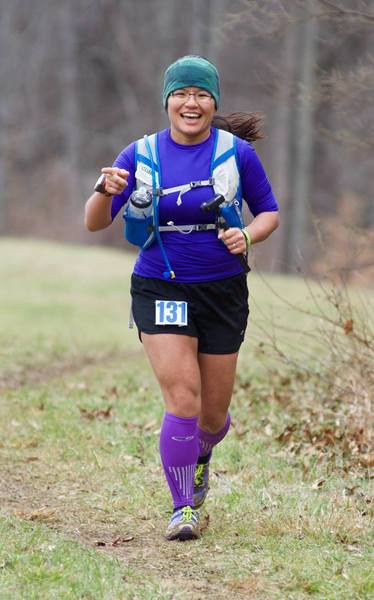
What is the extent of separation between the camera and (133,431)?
8.70 m

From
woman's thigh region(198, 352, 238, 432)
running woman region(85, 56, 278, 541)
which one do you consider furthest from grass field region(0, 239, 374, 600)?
woman's thigh region(198, 352, 238, 432)

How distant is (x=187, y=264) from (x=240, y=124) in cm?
90

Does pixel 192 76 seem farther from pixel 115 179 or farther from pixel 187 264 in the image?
pixel 187 264

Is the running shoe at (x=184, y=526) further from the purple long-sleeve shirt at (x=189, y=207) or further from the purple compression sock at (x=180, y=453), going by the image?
the purple long-sleeve shirt at (x=189, y=207)

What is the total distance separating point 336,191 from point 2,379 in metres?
28.5

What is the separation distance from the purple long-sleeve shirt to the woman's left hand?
0.37ft

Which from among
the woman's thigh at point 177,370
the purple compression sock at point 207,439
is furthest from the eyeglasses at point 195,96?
the purple compression sock at point 207,439

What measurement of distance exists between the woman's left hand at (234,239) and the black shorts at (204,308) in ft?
0.78

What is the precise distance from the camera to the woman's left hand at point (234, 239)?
5457mm

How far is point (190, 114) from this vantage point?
5.55 m

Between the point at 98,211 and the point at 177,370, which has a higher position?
the point at 98,211

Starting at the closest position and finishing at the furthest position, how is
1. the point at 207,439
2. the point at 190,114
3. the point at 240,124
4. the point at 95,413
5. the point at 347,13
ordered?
1. the point at 190,114
2. the point at 240,124
3. the point at 207,439
4. the point at 347,13
5. the point at 95,413

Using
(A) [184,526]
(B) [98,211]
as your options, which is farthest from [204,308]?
(A) [184,526]

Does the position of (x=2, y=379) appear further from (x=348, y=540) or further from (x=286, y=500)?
(x=348, y=540)
